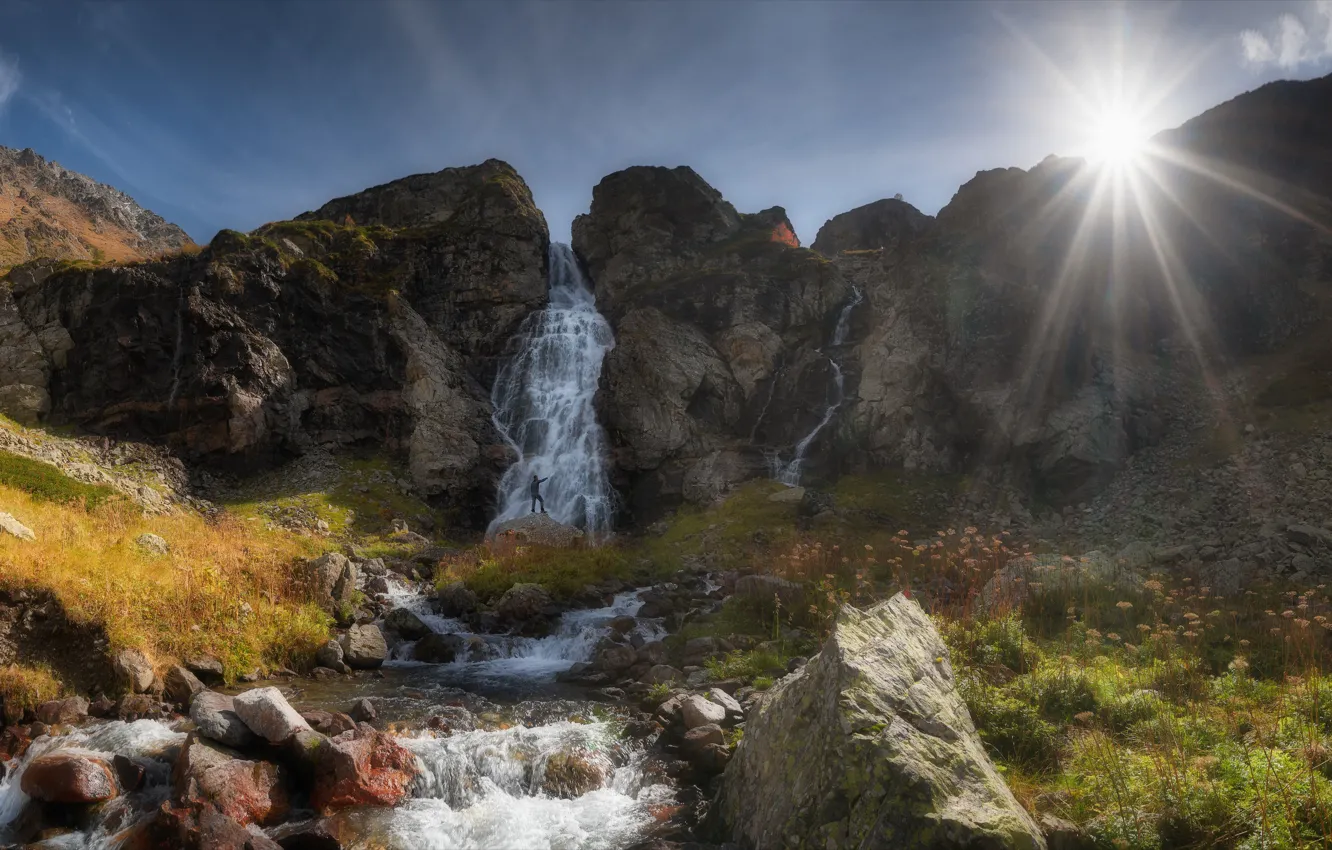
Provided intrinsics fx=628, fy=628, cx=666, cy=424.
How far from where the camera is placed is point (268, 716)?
816 cm

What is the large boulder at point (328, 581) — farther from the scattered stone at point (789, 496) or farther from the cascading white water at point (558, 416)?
the scattered stone at point (789, 496)

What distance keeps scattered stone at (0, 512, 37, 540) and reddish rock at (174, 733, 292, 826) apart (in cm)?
735

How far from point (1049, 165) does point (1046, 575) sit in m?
30.1

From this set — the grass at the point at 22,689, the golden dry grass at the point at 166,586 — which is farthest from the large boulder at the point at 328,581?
the grass at the point at 22,689

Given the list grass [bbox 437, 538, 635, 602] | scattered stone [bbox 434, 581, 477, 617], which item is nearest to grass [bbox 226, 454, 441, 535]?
grass [bbox 437, 538, 635, 602]

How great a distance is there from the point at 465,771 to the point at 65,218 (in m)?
87.2

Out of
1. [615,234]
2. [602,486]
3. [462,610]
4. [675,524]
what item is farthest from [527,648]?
[615,234]

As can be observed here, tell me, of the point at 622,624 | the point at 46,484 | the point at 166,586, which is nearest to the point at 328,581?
the point at 166,586

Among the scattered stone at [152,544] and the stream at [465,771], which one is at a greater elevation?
the scattered stone at [152,544]

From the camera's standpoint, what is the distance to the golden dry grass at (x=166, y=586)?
34.9 feet

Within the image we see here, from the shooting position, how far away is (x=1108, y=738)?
7.22 m

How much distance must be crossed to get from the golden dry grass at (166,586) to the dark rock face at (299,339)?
16.6m

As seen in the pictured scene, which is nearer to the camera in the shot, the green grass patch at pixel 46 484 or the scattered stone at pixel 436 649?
the scattered stone at pixel 436 649

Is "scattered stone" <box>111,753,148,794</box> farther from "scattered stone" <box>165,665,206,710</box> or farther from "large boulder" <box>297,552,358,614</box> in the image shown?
"large boulder" <box>297,552,358,614</box>
